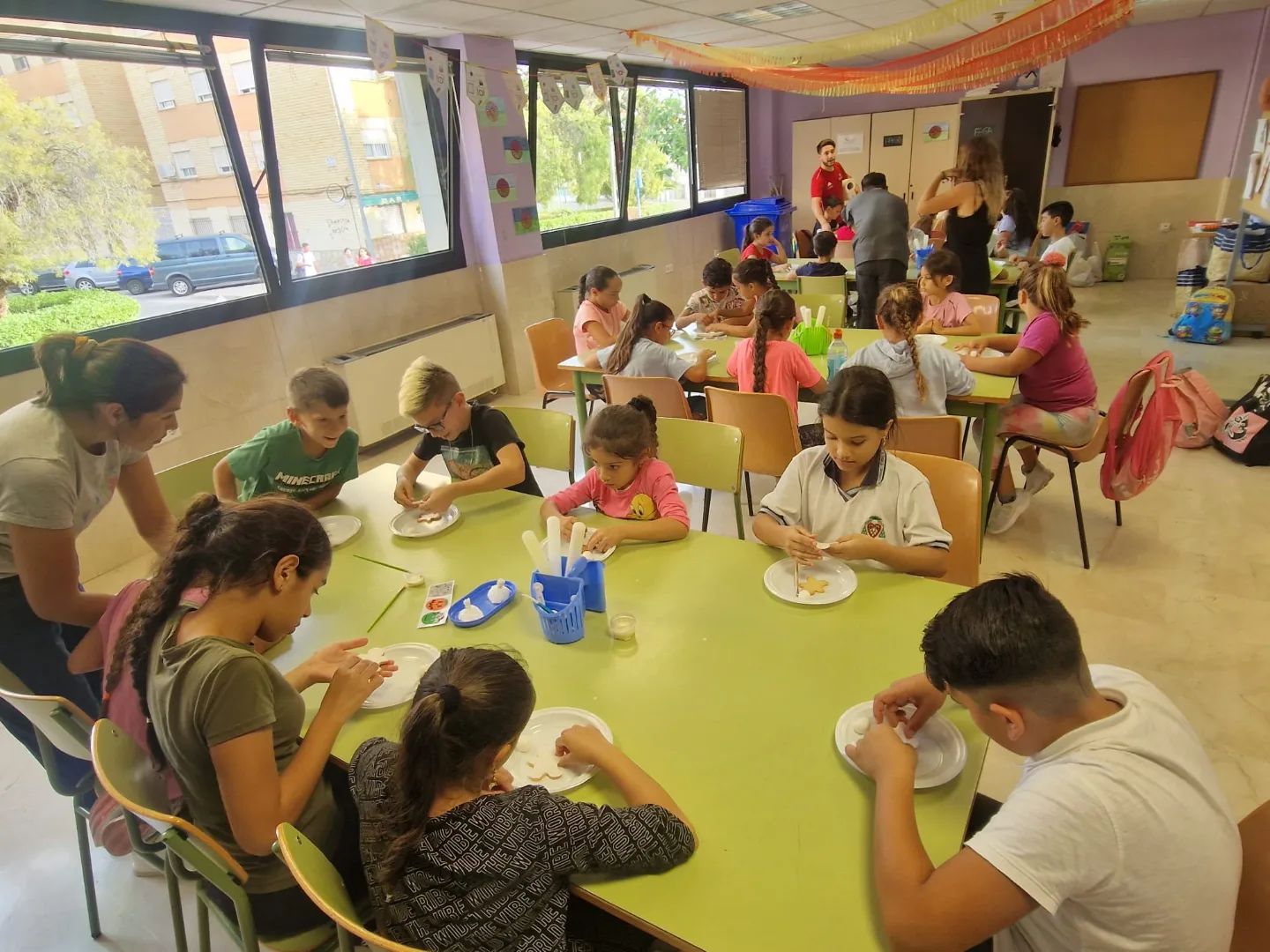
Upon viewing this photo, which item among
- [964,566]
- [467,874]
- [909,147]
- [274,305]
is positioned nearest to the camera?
[467,874]

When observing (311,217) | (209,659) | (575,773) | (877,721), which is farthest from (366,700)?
(311,217)

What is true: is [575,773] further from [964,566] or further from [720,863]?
[964,566]

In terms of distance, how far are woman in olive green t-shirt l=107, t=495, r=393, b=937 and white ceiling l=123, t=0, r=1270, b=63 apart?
3.37 meters

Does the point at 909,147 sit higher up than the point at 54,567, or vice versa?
the point at 909,147

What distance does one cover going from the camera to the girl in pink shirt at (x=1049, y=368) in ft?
9.44

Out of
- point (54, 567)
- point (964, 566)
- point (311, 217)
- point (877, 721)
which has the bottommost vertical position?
point (964, 566)

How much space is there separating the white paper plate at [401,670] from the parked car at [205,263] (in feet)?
Answer: 10.5

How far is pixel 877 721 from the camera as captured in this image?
1185 mm

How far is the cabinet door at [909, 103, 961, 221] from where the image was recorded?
8.11 m

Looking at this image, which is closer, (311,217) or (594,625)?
(594,625)

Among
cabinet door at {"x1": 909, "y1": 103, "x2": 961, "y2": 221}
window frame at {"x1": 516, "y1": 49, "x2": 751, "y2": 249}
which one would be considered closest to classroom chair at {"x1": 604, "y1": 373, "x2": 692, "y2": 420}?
window frame at {"x1": 516, "y1": 49, "x2": 751, "y2": 249}

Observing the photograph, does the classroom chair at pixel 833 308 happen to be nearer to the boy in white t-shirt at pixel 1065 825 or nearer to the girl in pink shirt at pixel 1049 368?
the girl in pink shirt at pixel 1049 368

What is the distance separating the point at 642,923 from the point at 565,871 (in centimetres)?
12

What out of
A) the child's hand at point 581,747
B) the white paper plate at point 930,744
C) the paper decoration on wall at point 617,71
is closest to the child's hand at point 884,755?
the white paper plate at point 930,744
